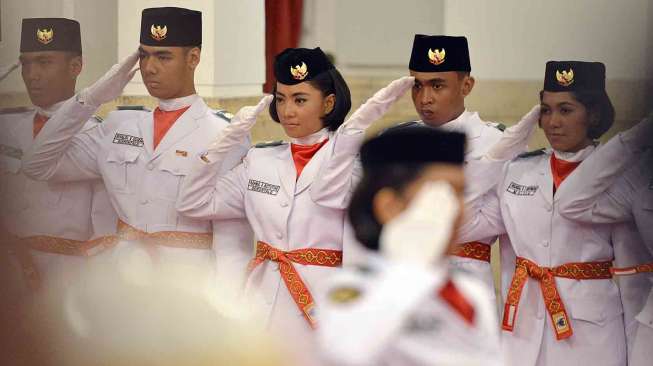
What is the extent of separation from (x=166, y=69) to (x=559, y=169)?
38.9 inches

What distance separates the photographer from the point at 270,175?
8.27 feet

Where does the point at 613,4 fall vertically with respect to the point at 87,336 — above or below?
above

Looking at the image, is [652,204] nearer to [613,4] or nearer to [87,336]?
[613,4]

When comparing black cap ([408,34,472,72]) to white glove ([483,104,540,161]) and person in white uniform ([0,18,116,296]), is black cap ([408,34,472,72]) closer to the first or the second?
white glove ([483,104,540,161])

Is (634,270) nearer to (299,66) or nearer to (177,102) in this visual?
(299,66)

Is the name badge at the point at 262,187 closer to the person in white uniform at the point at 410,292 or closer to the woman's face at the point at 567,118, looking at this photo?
the woman's face at the point at 567,118

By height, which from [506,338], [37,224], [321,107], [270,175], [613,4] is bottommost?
[506,338]

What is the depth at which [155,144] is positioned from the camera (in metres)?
2.70

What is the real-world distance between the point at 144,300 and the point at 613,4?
5.75 ft

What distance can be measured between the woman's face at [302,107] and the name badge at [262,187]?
158 millimetres

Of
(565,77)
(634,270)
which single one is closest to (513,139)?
(565,77)

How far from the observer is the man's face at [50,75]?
266cm

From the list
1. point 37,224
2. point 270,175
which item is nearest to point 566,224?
point 270,175

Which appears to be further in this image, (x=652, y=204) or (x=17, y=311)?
(x=652, y=204)
